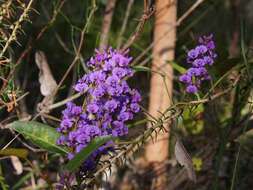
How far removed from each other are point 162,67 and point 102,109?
57cm

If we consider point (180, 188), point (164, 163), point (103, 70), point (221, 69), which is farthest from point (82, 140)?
point (180, 188)

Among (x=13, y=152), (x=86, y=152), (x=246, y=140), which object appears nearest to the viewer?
(x=86, y=152)

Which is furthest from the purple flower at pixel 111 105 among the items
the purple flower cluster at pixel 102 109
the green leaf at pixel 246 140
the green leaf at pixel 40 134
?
the green leaf at pixel 246 140

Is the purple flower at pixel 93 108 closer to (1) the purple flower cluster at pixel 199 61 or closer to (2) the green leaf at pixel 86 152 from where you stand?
(2) the green leaf at pixel 86 152

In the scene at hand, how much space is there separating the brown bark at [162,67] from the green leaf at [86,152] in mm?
569

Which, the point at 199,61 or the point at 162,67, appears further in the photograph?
the point at 162,67

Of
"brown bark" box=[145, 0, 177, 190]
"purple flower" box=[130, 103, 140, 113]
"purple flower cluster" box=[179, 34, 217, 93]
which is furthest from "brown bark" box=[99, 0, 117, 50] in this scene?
"purple flower" box=[130, 103, 140, 113]

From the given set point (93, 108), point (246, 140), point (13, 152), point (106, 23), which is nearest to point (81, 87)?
point (93, 108)

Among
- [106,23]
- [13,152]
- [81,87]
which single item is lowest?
[13,152]

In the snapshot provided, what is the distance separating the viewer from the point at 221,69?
142 centimetres

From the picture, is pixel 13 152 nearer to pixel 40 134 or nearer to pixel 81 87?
pixel 40 134

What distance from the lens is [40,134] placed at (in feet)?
3.67

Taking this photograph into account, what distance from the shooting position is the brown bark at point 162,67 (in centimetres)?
156

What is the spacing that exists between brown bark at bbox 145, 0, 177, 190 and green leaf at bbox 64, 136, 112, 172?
0.57 meters
